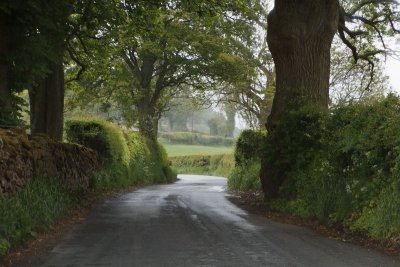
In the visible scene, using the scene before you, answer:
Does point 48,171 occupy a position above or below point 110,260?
above

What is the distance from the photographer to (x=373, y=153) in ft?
33.8

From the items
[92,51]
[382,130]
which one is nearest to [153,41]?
[92,51]

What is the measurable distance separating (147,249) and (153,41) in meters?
24.6

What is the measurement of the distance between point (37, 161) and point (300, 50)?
8023 mm

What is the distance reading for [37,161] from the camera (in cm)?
1215

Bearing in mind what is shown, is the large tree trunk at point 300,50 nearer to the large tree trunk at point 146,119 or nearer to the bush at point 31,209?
the bush at point 31,209

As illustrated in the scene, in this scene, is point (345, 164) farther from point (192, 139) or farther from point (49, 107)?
point (192, 139)

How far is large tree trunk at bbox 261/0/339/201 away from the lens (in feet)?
49.5

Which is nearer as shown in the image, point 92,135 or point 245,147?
point 92,135

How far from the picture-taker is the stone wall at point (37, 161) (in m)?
9.68

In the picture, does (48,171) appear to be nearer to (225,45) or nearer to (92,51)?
(92,51)

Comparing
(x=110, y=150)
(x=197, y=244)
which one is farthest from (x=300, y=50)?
(x=110, y=150)

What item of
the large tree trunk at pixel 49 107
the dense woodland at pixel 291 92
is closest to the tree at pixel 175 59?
the dense woodland at pixel 291 92

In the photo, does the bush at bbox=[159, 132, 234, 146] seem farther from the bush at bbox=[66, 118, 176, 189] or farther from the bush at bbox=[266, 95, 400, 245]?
the bush at bbox=[266, 95, 400, 245]
